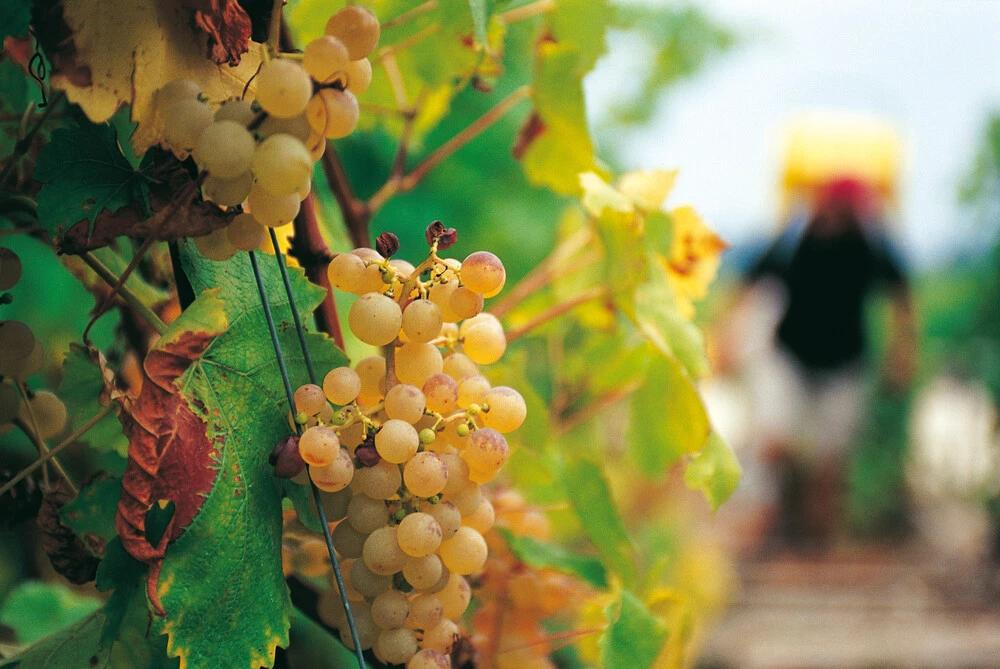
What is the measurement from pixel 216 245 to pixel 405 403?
0.27ft

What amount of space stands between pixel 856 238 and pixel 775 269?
41 cm

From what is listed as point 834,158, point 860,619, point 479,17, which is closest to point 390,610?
point 479,17

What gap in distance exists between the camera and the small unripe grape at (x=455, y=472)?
14.3 inches

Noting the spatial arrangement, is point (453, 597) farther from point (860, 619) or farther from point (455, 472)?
point (860, 619)

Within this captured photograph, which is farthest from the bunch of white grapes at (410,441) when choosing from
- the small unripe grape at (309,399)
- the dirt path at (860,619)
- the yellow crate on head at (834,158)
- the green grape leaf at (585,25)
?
the yellow crate on head at (834,158)

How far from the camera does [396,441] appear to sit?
338mm

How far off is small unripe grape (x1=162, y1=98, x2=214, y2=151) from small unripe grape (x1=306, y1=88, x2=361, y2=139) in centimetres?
3

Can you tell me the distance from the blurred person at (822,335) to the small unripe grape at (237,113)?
4186 mm

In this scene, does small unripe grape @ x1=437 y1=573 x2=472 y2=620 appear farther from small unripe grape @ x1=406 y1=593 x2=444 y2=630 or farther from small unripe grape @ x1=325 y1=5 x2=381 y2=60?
small unripe grape @ x1=325 y1=5 x2=381 y2=60

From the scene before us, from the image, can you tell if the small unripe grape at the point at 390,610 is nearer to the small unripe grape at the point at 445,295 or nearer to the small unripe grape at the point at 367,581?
the small unripe grape at the point at 367,581

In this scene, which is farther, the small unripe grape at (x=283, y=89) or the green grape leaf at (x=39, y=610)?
the green grape leaf at (x=39, y=610)

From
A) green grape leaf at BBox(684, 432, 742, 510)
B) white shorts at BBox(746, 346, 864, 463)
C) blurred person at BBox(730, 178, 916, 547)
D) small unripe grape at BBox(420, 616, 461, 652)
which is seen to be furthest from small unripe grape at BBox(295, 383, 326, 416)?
white shorts at BBox(746, 346, 864, 463)

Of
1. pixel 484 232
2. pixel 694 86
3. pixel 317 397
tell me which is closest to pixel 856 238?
pixel 694 86

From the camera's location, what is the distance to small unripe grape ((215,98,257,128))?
0.31m
